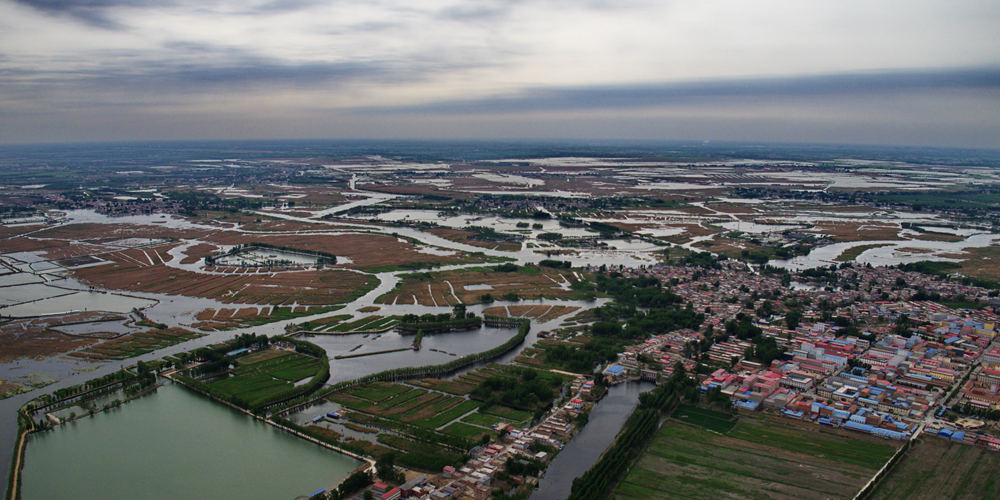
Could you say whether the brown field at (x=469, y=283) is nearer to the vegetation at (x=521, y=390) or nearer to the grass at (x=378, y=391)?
the grass at (x=378, y=391)

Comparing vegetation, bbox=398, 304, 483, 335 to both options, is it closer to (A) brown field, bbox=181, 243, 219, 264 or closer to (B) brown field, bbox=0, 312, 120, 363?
(B) brown field, bbox=0, 312, 120, 363

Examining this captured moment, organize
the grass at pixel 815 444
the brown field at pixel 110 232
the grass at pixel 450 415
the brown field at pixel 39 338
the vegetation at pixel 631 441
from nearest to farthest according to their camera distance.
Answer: the vegetation at pixel 631 441 → the grass at pixel 815 444 → the grass at pixel 450 415 → the brown field at pixel 39 338 → the brown field at pixel 110 232

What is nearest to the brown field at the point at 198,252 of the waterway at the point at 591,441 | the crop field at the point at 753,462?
the waterway at the point at 591,441

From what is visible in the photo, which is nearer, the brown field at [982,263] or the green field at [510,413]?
the green field at [510,413]

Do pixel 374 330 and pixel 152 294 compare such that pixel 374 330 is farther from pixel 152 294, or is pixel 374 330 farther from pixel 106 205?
pixel 106 205

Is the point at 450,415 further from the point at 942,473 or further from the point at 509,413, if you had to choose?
the point at 942,473

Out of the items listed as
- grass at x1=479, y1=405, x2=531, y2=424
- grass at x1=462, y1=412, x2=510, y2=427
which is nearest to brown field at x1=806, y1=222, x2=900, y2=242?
grass at x1=479, y1=405, x2=531, y2=424

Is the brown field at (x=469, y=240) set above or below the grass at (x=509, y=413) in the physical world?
above

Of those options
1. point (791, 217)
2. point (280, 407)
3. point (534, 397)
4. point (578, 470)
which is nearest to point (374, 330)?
point (280, 407)
